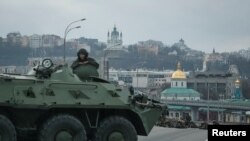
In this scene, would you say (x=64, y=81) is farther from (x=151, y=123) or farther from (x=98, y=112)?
(x=151, y=123)

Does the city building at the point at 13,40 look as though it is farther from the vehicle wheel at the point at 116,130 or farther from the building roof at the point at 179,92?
the vehicle wheel at the point at 116,130

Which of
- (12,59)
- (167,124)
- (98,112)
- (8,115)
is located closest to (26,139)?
(8,115)

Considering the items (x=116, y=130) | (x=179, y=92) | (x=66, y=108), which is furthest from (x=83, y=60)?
(x=179, y=92)

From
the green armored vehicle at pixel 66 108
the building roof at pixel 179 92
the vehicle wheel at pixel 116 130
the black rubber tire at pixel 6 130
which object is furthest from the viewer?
the building roof at pixel 179 92

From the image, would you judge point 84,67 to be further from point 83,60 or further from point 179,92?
point 179,92

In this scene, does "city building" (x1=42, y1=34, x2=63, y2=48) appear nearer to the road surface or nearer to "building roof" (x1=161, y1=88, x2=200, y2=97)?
"building roof" (x1=161, y1=88, x2=200, y2=97)

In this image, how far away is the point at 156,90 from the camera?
174m

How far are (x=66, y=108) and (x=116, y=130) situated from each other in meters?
1.13

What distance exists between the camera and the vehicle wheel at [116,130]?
12.5 meters

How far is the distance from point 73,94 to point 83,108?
1.13 ft

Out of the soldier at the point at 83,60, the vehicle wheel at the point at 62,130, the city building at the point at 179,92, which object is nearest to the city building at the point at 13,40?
the city building at the point at 179,92

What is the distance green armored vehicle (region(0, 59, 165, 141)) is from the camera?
39.1 feet

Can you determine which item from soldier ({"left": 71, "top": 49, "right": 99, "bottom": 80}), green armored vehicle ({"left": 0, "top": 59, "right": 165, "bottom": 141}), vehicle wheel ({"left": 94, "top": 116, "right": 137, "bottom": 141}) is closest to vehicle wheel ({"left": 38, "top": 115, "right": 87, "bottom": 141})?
green armored vehicle ({"left": 0, "top": 59, "right": 165, "bottom": 141})

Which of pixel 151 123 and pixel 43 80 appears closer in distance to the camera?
pixel 43 80
